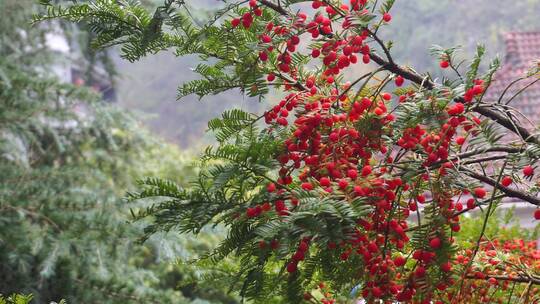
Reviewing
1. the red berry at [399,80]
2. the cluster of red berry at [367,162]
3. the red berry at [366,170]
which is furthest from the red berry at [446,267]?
the red berry at [399,80]

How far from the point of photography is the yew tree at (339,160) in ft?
3.72

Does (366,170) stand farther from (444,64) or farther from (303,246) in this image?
(444,64)

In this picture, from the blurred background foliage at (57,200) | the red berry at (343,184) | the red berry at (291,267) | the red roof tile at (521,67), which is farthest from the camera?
the red roof tile at (521,67)

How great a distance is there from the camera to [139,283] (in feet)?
13.4

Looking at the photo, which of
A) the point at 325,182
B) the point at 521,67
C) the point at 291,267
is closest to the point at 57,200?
the point at 291,267

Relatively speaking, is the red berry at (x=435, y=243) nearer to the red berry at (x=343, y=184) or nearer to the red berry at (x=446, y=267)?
the red berry at (x=446, y=267)

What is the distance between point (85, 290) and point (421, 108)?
9.95ft

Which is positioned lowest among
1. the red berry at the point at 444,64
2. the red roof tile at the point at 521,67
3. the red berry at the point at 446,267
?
the red berry at the point at 446,267

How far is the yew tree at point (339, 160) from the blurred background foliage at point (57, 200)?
71.1 inches

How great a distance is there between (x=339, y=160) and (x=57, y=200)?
3.00 meters

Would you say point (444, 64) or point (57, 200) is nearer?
point (444, 64)

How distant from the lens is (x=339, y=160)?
1.18 metres

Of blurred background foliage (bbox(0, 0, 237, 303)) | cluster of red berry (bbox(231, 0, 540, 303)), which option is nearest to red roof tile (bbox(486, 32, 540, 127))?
blurred background foliage (bbox(0, 0, 237, 303))

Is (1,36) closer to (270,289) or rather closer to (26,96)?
(26,96)
